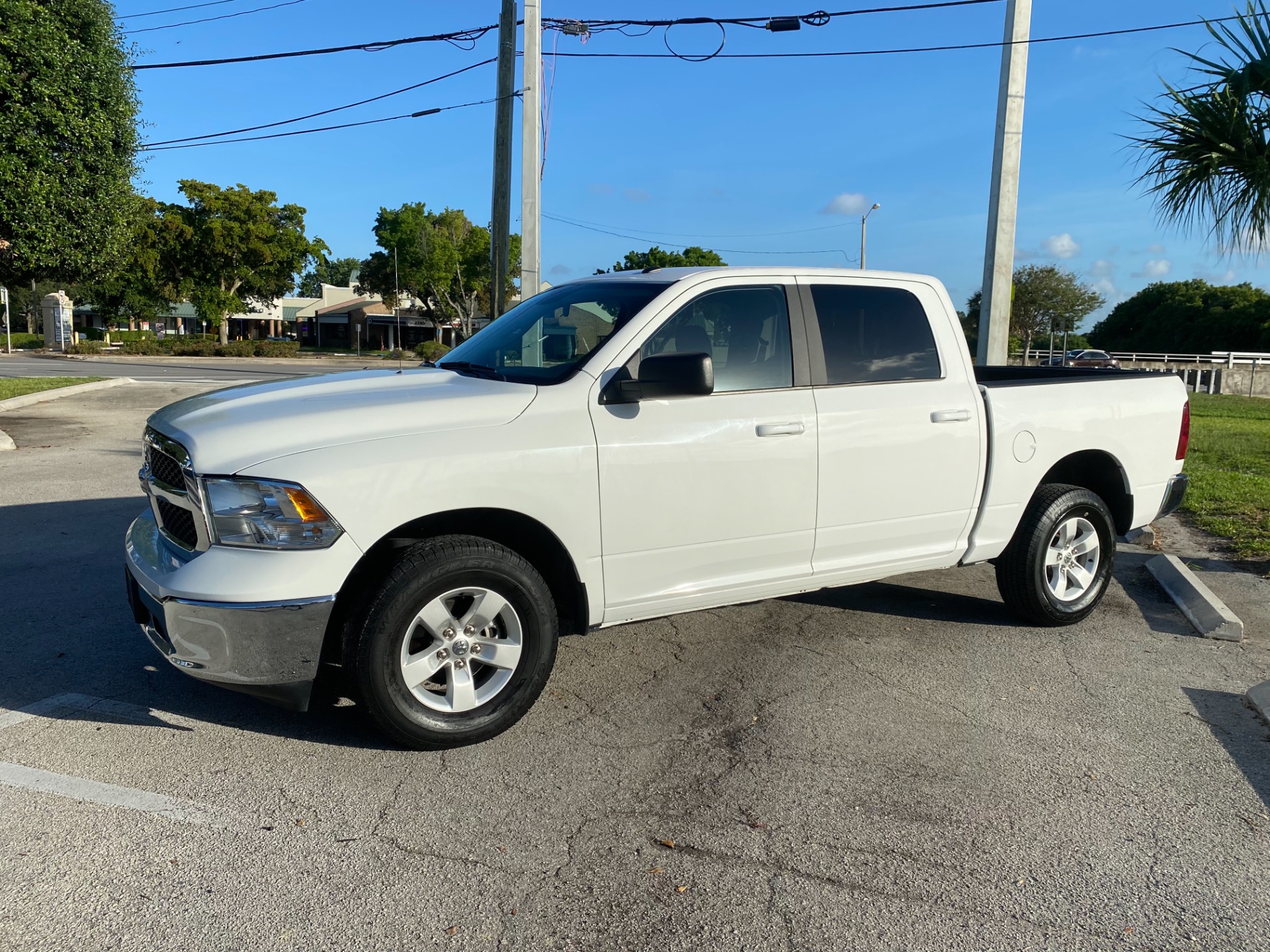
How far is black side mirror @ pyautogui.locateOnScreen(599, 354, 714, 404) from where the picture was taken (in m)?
3.88

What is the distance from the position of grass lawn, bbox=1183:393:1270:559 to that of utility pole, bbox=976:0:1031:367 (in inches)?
105

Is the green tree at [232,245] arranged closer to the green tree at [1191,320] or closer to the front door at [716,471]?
the front door at [716,471]

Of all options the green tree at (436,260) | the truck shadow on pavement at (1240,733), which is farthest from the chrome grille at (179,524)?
the green tree at (436,260)

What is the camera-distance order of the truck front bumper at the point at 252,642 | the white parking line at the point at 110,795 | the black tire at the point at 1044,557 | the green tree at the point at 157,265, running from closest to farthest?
the white parking line at the point at 110,795 < the truck front bumper at the point at 252,642 < the black tire at the point at 1044,557 < the green tree at the point at 157,265

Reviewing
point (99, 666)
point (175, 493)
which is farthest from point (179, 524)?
point (99, 666)

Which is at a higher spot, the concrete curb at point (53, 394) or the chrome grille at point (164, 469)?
the chrome grille at point (164, 469)

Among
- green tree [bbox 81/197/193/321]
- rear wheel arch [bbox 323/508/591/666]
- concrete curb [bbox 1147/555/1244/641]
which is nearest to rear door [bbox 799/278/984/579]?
rear wheel arch [bbox 323/508/591/666]

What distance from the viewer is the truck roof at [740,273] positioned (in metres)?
4.54

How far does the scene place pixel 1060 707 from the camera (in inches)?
171

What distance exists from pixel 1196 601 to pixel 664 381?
13.2ft

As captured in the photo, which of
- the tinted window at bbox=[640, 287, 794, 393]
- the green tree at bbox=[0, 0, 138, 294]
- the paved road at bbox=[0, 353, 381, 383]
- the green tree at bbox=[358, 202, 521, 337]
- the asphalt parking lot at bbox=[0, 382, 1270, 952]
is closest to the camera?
the asphalt parking lot at bbox=[0, 382, 1270, 952]

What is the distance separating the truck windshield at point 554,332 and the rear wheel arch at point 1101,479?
276 centimetres

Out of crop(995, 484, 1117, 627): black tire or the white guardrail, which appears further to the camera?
the white guardrail

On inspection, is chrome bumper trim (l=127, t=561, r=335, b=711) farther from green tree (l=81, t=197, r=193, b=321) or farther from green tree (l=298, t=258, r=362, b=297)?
green tree (l=298, t=258, r=362, b=297)
